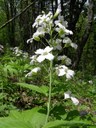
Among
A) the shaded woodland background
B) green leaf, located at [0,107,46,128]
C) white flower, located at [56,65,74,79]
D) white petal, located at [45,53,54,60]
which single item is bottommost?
green leaf, located at [0,107,46,128]

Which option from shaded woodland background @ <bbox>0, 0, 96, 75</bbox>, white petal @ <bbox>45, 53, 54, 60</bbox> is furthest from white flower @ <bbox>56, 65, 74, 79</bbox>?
shaded woodland background @ <bbox>0, 0, 96, 75</bbox>

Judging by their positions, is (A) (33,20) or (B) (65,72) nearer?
(B) (65,72)

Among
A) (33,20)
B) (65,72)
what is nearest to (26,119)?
(65,72)

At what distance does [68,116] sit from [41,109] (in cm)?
25

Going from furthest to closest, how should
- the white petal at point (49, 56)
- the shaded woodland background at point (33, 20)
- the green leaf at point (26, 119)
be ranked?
the shaded woodland background at point (33, 20)
the white petal at point (49, 56)
the green leaf at point (26, 119)

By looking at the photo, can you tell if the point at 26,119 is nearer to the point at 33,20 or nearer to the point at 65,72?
the point at 65,72

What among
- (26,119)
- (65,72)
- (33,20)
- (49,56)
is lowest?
(26,119)

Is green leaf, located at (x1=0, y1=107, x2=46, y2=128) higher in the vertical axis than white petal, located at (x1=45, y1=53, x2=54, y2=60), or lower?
lower

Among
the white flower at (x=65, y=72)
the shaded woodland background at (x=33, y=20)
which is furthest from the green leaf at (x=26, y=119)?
the shaded woodland background at (x=33, y=20)

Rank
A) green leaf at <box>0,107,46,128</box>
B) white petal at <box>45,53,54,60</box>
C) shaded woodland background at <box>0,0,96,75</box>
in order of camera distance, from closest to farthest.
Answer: green leaf at <box>0,107,46,128</box>
white petal at <box>45,53,54,60</box>
shaded woodland background at <box>0,0,96,75</box>

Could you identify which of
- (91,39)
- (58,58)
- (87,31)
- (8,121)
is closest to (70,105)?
(58,58)

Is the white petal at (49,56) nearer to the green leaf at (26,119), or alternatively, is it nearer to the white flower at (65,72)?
the white flower at (65,72)

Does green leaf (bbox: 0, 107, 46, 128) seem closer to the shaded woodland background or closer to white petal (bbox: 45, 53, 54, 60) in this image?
white petal (bbox: 45, 53, 54, 60)

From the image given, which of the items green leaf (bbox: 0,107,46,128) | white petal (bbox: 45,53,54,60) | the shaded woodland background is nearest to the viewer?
green leaf (bbox: 0,107,46,128)
